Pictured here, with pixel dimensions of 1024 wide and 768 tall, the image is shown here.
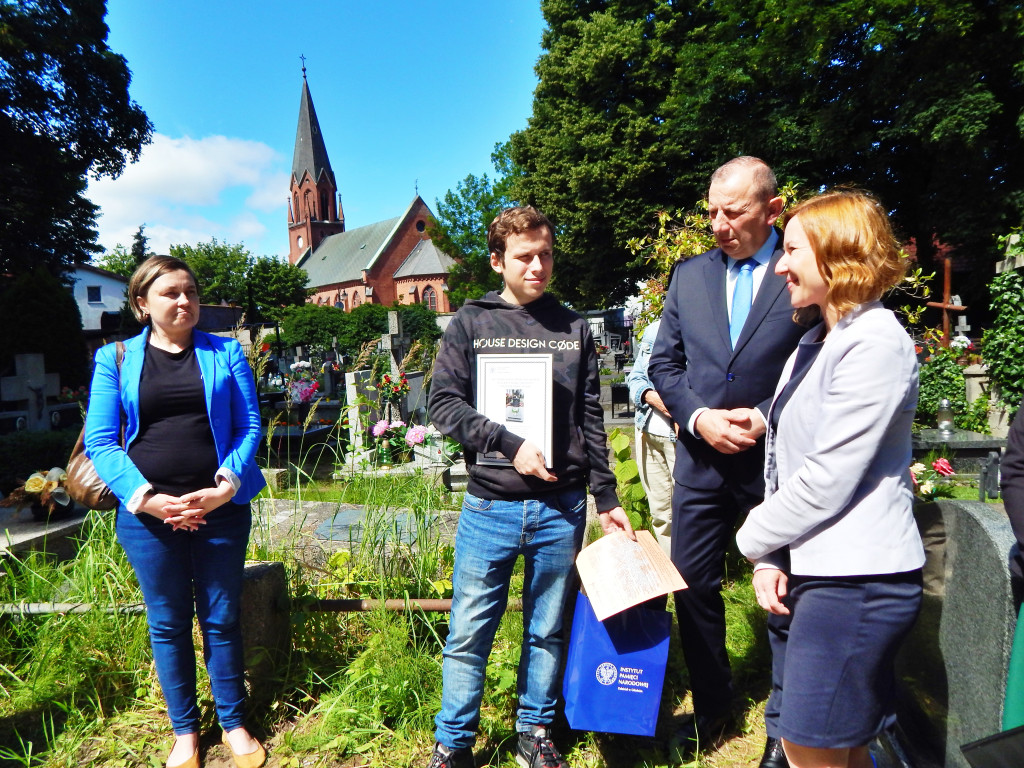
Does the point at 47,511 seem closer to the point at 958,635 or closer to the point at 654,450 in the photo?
the point at 654,450

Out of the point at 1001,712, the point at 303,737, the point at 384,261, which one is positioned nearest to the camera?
the point at 1001,712

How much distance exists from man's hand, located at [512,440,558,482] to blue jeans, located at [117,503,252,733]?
1111 mm

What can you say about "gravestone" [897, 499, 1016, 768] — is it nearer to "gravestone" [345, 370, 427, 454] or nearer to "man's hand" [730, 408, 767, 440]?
"man's hand" [730, 408, 767, 440]

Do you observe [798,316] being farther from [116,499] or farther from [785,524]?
[116,499]

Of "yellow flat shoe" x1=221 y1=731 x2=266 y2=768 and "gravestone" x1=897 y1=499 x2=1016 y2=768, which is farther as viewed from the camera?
"yellow flat shoe" x1=221 y1=731 x2=266 y2=768

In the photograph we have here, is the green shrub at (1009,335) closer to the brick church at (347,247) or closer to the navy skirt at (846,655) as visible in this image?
the navy skirt at (846,655)

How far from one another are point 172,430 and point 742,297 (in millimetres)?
2052

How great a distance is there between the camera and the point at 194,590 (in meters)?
2.47

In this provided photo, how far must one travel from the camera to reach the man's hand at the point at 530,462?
203 cm

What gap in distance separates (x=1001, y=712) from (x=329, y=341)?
30.5 meters

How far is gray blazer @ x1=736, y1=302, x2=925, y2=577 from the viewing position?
1480 mm

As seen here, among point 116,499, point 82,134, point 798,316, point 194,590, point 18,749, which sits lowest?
point 18,749

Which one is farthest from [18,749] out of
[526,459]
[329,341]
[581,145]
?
[329,341]

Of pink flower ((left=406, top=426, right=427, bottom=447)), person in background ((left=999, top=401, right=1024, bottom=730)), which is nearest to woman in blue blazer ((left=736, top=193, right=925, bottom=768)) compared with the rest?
person in background ((left=999, top=401, right=1024, bottom=730))
